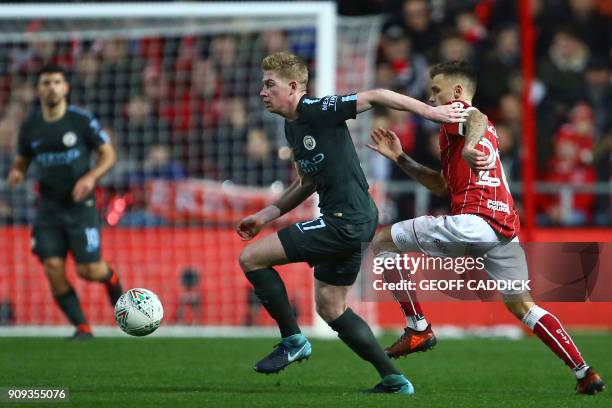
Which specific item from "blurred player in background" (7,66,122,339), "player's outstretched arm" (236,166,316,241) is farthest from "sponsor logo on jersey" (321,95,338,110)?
"blurred player in background" (7,66,122,339)

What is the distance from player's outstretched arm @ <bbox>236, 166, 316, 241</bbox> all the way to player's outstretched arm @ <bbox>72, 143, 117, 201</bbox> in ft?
11.7

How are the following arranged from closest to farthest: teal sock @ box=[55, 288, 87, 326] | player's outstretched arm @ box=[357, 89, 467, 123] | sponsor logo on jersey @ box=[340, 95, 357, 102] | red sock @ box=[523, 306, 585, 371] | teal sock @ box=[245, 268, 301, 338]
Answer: player's outstretched arm @ box=[357, 89, 467, 123] < sponsor logo on jersey @ box=[340, 95, 357, 102] < teal sock @ box=[245, 268, 301, 338] < red sock @ box=[523, 306, 585, 371] < teal sock @ box=[55, 288, 87, 326]

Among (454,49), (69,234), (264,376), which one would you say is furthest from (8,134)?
(264,376)

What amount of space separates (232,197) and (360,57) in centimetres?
230

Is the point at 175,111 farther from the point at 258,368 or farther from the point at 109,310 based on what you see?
the point at 258,368

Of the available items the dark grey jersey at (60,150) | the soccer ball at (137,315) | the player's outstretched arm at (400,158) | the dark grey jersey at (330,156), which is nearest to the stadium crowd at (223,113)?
the dark grey jersey at (60,150)

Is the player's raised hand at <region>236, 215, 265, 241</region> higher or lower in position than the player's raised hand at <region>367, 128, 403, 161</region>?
lower

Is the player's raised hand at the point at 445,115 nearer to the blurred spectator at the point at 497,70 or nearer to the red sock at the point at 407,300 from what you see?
the red sock at the point at 407,300

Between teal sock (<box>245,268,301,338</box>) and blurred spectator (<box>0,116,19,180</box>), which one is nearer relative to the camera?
teal sock (<box>245,268,301,338</box>)

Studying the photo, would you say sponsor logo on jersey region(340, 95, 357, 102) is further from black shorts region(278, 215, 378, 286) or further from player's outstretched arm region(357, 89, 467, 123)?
black shorts region(278, 215, 378, 286)

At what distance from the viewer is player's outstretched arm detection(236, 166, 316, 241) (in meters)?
6.82

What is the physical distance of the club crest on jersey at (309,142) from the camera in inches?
262

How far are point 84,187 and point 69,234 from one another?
→ 0.60 m

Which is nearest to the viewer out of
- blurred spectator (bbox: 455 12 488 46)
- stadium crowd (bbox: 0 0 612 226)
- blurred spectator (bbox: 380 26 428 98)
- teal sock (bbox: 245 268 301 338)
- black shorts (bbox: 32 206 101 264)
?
teal sock (bbox: 245 268 301 338)
